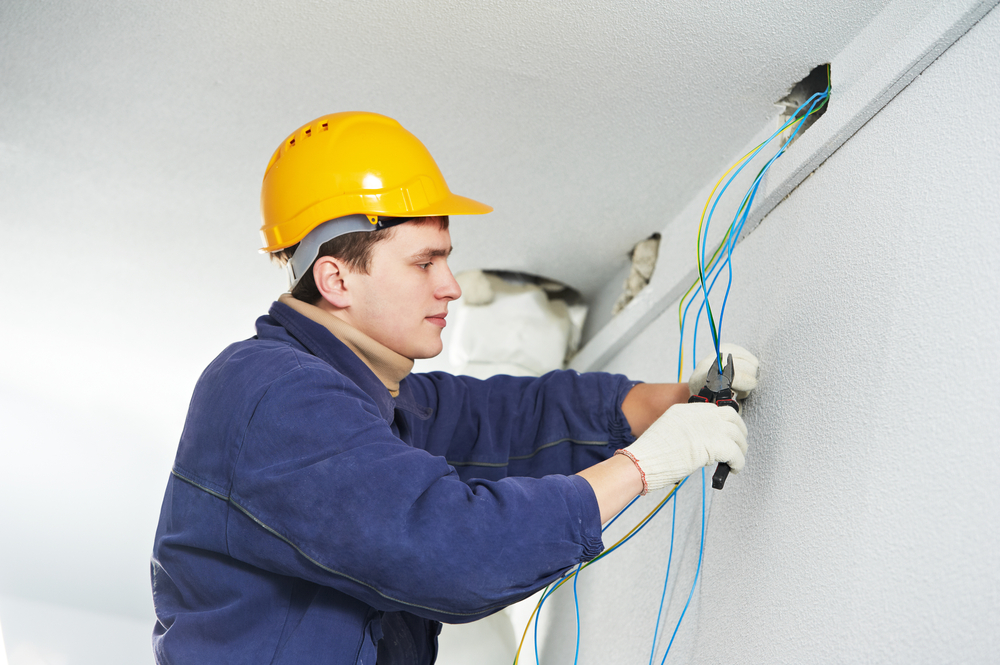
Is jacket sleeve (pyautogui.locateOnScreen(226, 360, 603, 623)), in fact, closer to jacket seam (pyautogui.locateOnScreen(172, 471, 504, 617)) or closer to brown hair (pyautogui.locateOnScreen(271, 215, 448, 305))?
jacket seam (pyautogui.locateOnScreen(172, 471, 504, 617))

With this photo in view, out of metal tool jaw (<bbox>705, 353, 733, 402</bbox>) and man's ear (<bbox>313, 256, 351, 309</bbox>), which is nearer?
metal tool jaw (<bbox>705, 353, 733, 402</bbox>)

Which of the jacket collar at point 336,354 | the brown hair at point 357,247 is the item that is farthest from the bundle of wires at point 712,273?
the brown hair at point 357,247

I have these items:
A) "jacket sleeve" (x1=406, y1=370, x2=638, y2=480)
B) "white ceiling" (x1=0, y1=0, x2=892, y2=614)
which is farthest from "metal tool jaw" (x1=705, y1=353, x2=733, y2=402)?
"white ceiling" (x1=0, y1=0, x2=892, y2=614)

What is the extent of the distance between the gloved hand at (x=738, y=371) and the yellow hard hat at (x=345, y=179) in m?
0.51

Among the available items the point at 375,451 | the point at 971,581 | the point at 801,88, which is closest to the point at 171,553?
the point at 375,451

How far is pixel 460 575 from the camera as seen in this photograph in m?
0.94

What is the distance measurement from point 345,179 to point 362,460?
555mm

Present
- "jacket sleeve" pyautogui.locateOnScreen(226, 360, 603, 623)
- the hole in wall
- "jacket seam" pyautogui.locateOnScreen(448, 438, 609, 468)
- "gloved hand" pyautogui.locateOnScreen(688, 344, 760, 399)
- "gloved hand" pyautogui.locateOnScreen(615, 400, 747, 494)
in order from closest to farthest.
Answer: "jacket sleeve" pyautogui.locateOnScreen(226, 360, 603, 623) < "gloved hand" pyautogui.locateOnScreen(615, 400, 747, 494) < "gloved hand" pyautogui.locateOnScreen(688, 344, 760, 399) < the hole in wall < "jacket seam" pyautogui.locateOnScreen(448, 438, 609, 468)

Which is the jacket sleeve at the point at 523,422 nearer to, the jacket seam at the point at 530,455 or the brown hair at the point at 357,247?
the jacket seam at the point at 530,455

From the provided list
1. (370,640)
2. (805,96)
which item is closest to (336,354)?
(370,640)

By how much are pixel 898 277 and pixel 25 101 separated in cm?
175

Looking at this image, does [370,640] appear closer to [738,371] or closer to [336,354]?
[336,354]

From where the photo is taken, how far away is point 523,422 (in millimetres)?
1517

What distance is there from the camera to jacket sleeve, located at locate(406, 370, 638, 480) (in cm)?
144
